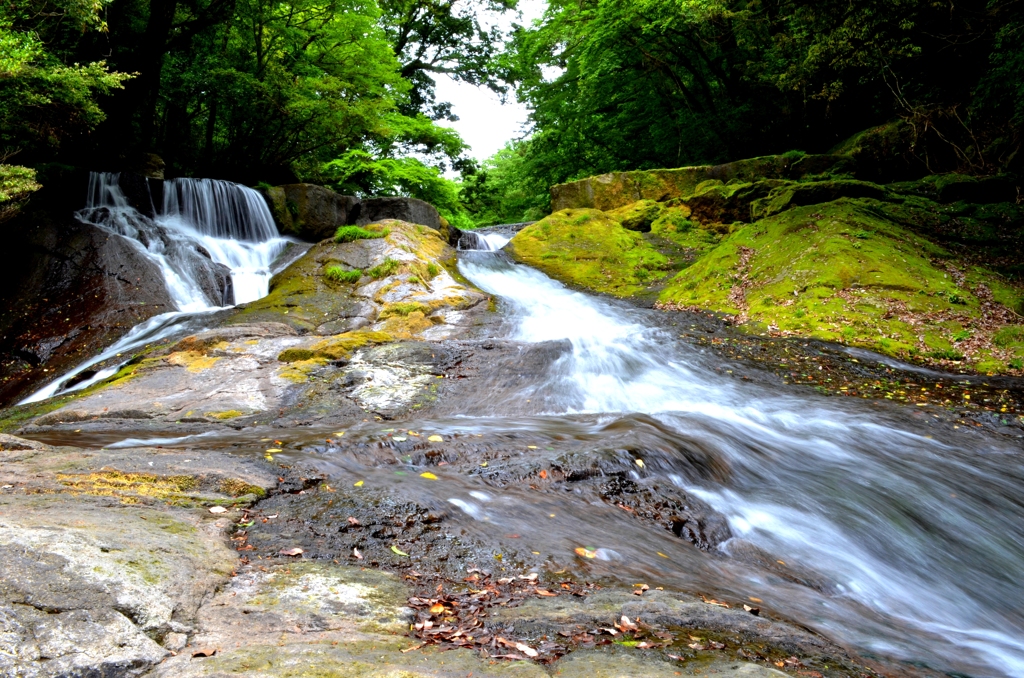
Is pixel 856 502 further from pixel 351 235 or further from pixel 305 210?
pixel 305 210

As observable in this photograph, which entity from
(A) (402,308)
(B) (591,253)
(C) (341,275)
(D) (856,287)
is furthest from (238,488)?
(B) (591,253)

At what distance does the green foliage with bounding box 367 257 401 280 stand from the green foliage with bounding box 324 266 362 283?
0.27m

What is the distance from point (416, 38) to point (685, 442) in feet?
76.4

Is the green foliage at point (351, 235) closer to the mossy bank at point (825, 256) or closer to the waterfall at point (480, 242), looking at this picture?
the waterfall at point (480, 242)

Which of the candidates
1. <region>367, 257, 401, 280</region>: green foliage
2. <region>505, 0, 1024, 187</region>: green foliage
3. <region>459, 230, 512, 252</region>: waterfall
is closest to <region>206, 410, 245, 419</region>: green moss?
<region>367, 257, 401, 280</region>: green foliage

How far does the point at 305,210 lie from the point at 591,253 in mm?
7654

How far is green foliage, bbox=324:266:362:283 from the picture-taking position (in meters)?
11.2

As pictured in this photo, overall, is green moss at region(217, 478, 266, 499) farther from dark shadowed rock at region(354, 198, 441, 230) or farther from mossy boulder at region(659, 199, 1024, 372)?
dark shadowed rock at region(354, 198, 441, 230)

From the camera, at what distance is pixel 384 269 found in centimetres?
1145

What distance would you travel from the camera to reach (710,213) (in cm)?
1538

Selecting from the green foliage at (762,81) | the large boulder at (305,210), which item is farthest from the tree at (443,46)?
the large boulder at (305,210)

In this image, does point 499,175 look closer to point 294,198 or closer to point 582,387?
point 294,198

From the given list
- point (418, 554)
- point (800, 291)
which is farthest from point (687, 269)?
point (418, 554)

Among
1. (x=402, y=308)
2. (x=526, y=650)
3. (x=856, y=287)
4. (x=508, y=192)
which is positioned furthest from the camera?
(x=508, y=192)
